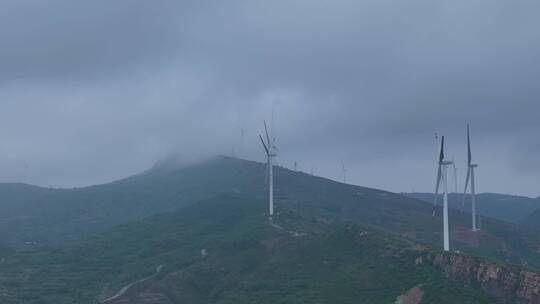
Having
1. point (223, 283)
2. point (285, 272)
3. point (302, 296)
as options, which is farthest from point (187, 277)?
point (302, 296)

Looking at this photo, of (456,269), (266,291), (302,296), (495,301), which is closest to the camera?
(495,301)

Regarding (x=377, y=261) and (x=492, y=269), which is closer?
(x=492, y=269)

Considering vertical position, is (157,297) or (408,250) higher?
(408,250)

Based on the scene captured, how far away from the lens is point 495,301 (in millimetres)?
141375

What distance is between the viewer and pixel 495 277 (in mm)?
146125

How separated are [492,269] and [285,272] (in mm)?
52431

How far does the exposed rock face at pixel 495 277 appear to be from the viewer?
140m

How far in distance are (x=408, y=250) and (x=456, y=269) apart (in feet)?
59.9

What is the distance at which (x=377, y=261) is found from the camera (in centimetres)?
17362

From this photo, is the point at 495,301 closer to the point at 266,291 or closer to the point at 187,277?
the point at 266,291

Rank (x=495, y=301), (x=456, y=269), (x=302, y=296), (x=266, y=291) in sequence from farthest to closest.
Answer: (x=266, y=291), (x=302, y=296), (x=456, y=269), (x=495, y=301)

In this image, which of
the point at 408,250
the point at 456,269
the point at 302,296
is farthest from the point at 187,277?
the point at 456,269

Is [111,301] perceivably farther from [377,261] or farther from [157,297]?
[377,261]

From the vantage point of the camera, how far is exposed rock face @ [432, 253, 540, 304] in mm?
139625
